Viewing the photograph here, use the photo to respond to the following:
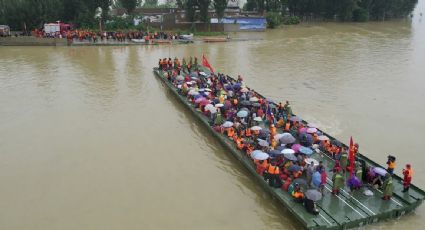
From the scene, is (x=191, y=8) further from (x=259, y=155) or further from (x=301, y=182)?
(x=301, y=182)

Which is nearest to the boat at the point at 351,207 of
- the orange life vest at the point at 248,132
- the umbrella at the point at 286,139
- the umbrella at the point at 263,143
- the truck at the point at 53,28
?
the umbrella at the point at 263,143

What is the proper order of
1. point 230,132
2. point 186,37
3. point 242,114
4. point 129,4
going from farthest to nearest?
point 129,4
point 186,37
point 242,114
point 230,132

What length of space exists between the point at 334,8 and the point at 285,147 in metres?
60.3

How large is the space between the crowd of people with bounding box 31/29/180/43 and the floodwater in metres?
4.81

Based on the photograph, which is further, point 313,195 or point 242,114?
point 242,114

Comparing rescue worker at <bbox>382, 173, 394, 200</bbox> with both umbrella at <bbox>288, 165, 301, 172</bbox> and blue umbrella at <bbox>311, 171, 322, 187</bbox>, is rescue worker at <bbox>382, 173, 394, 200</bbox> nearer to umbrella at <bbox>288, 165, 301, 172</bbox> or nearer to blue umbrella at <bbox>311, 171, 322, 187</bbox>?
Answer: blue umbrella at <bbox>311, 171, 322, 187</bbox>

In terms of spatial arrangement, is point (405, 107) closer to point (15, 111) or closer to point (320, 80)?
point (320, 80)

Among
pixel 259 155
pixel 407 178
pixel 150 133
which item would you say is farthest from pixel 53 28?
pixel 407 178

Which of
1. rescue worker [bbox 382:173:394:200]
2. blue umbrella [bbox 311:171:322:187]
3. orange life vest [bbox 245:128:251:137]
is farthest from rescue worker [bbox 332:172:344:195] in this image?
orange life vest [bbox 245:128:251:137]

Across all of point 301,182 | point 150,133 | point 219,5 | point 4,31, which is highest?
point 219,5

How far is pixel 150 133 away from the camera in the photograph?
64.5 ft

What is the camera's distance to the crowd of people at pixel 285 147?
1324 centimetres

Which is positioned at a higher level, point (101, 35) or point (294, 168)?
point (101, 35)

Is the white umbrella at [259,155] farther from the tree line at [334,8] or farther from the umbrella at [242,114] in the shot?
the tree line at [334,8]
